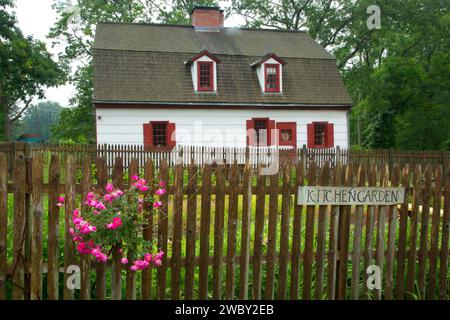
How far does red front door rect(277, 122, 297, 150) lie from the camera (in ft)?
73.3

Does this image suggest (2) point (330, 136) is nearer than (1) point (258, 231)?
No

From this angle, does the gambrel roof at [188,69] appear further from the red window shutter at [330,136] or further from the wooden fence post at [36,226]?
the wooden fence post at [36,226]

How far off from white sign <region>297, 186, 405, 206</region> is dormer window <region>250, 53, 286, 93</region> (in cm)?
1813

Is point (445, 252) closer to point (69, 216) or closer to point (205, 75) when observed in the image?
point (69, 216)

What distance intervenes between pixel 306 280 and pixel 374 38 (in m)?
33.2

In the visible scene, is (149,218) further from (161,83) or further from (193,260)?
(161,83)

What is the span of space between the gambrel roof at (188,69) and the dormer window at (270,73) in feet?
1.21

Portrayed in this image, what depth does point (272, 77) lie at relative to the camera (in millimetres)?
23047

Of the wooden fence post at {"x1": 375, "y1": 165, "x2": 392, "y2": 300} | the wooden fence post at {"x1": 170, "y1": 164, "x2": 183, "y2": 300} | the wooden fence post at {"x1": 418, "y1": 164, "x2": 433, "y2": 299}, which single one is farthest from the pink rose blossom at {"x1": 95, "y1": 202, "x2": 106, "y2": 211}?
the wooden fence post at {"x1": 418, "y1": 164, "x2": 433, "y2": 299}

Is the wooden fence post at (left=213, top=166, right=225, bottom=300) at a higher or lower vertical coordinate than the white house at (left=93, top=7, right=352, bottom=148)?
lower

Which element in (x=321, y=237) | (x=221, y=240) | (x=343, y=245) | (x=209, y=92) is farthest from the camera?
(x=209, y=92)

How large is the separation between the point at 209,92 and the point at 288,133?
4.49 metres

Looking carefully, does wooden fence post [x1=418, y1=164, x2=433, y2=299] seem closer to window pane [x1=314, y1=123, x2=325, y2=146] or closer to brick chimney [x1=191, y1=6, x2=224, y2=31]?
window pane [x1=314, y1=123, x2=325, y2=146]

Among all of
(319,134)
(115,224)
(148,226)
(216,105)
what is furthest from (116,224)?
(319,134)
